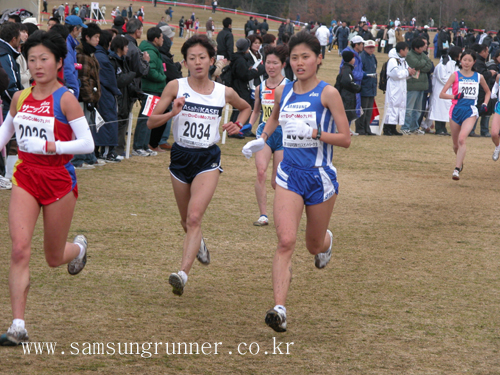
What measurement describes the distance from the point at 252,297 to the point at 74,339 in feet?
5.54

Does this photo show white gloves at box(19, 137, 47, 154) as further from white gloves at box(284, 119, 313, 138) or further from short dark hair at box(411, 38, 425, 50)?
short dark hair at box(411, 38, 425, 50)

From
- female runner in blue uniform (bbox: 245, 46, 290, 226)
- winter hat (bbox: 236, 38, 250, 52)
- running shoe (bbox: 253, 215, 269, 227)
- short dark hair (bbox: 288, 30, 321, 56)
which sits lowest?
running shoe (bbox: 253, 215, 269, 227)

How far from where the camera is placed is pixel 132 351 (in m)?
4.38

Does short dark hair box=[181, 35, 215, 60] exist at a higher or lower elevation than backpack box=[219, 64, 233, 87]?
higher

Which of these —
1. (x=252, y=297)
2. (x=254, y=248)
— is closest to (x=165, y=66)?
(x=254, y=248)

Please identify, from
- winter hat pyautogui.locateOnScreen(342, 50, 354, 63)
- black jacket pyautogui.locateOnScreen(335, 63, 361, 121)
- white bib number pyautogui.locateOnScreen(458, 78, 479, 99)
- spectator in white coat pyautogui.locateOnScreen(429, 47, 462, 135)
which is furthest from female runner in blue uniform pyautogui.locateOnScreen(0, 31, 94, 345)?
spectator in white coat pyautogui.locateOnScreen(429, 47, 462, 135)

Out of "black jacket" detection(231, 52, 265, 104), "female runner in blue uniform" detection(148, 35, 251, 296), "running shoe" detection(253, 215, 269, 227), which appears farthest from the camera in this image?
"black jacket" detection(231, 52, 265, 104)

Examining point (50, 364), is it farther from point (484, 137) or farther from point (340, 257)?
point (484, 137)

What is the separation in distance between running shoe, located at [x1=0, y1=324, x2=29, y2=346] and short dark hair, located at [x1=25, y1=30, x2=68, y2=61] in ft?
6.04

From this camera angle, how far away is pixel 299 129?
4848 millimetres

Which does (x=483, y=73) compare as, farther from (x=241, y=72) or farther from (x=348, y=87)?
(x=241, y=72)

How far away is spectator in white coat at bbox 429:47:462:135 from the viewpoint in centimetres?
1756

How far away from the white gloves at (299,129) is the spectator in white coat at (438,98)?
44.1 feet

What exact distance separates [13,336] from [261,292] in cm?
227
